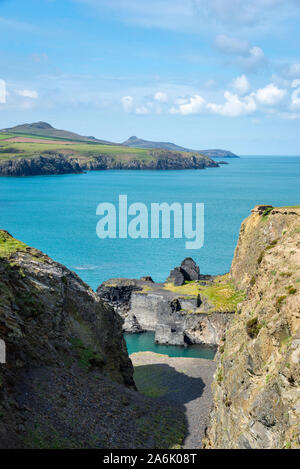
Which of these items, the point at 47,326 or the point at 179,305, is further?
the point at 179,305

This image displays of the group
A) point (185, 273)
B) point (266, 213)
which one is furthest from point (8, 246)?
point (266, 213)

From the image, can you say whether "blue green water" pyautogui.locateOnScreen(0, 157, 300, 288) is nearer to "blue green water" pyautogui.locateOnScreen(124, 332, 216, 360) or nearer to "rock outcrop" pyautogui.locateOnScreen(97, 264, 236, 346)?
"rock outcrop" pyautogui.locateOnScreen(97, 264, 236, 346)

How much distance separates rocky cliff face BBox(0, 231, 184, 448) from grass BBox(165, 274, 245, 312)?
2588 centimetres

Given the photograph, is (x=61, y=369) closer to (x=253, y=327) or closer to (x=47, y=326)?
(x=47, y=326)

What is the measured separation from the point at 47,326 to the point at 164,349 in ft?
108

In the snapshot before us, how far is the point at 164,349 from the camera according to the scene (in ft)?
214

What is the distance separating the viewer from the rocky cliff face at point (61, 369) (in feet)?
91.8

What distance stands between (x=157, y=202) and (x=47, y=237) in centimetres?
7295

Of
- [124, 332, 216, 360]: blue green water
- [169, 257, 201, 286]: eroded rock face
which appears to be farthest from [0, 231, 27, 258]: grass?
[169, 257, 201, 286]: eroded rock face

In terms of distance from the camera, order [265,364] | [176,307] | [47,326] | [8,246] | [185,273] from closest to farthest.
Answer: [265,364]
[47,326]
[8,246]
[176,307]
[185,273]

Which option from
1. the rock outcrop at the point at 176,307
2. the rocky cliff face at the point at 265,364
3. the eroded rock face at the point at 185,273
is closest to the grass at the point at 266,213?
the rock outcrop at the point at 176,307

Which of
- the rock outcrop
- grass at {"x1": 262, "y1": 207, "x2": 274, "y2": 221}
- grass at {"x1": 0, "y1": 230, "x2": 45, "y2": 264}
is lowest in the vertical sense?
the rock outcrop

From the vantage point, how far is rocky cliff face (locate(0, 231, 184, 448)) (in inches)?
1102

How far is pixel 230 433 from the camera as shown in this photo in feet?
72.1
